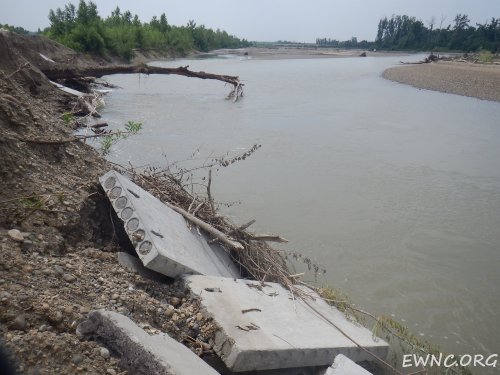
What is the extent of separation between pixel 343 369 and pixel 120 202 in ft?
7.00

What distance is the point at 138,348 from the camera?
2189mm

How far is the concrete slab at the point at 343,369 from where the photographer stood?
8.95 ft

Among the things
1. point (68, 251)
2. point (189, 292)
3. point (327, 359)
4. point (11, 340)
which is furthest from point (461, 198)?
point (11, 340)

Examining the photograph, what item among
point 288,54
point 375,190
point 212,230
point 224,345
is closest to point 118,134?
point 212,230

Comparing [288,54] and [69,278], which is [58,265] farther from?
[288,54]

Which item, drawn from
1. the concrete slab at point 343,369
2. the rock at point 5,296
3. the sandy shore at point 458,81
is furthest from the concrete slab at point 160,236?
the sandy shore at point 458,81

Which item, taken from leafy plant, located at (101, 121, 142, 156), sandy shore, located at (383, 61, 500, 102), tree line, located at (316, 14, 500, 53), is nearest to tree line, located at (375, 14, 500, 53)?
tree line, located at (316, 14, 500, 53)

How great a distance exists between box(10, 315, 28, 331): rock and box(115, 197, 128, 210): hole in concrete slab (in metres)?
1.46

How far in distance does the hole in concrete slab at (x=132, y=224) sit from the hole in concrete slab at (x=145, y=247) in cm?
19

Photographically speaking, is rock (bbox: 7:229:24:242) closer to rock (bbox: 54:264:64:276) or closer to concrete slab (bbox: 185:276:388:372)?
rock (bbox: 54:264:64:276)

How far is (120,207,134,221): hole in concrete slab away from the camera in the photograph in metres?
3.45

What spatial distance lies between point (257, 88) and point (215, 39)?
265ft

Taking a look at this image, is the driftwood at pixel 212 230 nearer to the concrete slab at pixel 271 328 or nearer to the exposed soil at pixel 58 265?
the concrete slab at pixel 271 328

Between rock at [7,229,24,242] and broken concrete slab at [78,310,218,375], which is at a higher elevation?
rock at [7,229,24,242]
